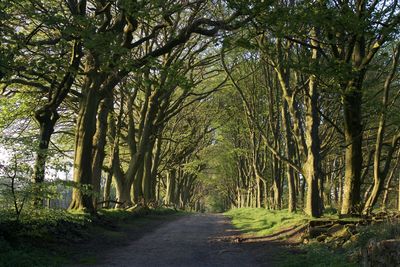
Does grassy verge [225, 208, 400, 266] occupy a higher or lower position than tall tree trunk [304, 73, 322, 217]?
lower

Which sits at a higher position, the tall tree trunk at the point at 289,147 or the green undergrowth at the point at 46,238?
the tall tree trunk at the point at 289,147

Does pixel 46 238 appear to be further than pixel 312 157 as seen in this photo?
No

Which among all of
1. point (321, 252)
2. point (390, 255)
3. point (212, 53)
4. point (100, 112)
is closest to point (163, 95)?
point (212, 53)

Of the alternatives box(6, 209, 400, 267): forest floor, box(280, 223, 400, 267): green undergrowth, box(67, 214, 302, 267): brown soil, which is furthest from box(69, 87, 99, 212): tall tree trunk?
box(280, 223, 400, 267): green undergrowth

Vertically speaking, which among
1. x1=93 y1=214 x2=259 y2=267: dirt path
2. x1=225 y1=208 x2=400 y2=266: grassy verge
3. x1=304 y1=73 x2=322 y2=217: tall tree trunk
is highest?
x1=304 y1=73 x2=322 y2=217: tall tree trunk

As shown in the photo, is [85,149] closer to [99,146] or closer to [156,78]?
[99,146]

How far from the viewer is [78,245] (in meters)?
13.3

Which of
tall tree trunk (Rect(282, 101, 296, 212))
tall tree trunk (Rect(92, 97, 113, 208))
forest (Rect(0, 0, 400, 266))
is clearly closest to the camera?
forest (Rect(0, 0, 400, 266))

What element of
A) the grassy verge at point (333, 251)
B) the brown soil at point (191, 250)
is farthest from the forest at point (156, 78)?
the grassy verge at point (333, 251)

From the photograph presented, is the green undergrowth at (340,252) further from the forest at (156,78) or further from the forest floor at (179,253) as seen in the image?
the forest at (156,78)

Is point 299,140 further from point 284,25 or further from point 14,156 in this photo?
point 14,156

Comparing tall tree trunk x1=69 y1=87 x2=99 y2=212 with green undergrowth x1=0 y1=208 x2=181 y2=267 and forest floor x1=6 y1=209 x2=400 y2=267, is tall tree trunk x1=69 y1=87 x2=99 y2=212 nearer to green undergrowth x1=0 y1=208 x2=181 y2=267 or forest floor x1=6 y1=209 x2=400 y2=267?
forest floor x1=6 y1=209 x2=400 y2=267

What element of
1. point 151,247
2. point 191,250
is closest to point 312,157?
point 191,250

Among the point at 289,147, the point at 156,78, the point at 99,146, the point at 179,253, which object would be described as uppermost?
the point at 156,78
